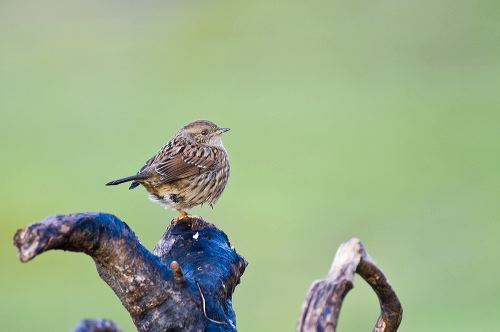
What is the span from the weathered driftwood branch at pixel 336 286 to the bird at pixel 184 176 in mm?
3944

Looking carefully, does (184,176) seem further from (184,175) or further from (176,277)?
(176,277)

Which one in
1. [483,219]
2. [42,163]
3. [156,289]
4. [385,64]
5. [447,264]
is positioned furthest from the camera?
[385,64]

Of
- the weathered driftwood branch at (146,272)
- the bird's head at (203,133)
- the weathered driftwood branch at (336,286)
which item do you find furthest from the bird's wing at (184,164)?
the weathered driftwood branch at (336,286)

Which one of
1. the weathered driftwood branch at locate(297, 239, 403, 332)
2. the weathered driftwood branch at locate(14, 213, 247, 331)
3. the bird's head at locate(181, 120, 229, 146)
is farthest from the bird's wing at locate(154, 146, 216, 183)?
the weathered driftwood branch at locate(297, 239, 403, 332)

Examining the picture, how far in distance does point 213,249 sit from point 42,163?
69.3 ft

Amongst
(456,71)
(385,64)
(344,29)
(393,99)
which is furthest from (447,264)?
(344,29)

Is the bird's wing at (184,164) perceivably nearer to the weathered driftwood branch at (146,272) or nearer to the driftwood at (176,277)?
the driftwood at (176,277)

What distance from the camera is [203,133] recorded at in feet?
29.3

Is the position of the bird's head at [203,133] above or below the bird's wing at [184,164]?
above

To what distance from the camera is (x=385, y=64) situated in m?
36.4

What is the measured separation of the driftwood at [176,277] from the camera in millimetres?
3631

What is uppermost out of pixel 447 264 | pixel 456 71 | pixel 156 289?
pixel 456 71

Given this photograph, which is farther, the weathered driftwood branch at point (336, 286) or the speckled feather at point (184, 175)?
the speckled feather at point (184, 175)

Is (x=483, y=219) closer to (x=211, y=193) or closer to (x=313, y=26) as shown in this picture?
(x=211, y=193)
